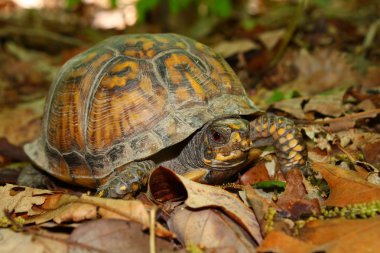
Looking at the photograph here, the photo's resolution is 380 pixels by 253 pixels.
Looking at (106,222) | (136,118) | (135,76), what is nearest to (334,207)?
(106,222)

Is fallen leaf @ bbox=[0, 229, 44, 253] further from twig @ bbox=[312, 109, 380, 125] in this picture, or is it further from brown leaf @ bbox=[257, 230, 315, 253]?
twig @ bbox=[312, 109, 380, 125]

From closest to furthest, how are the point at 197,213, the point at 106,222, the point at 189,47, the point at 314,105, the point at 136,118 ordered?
the point at 106,222 < the point at 197,213 < the point at 136,118 < the point at 189,47 < the point at 314,105

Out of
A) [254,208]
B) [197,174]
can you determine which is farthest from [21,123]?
[254,208]

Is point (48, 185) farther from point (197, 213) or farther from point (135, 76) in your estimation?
point (197, 213)

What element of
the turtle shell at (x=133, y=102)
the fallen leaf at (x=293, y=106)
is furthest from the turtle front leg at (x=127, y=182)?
the fallen leaf at (x=293, y=106)

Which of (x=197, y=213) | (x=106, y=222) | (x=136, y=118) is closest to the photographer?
(x=106, y=222)

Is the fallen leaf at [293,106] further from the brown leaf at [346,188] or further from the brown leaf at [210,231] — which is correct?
the brown leaf at [210,231]
